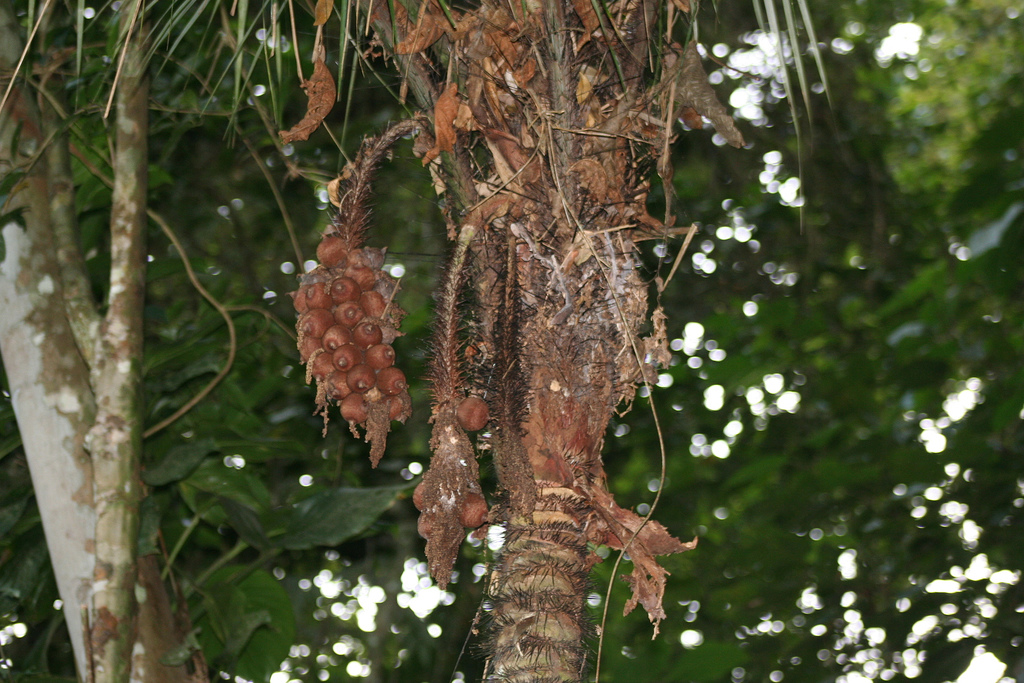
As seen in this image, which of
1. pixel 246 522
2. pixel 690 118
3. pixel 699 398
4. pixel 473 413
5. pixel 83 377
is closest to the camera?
pixel 473 413

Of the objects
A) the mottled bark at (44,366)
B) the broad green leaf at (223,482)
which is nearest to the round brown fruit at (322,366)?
the mottled bark at (44,366)

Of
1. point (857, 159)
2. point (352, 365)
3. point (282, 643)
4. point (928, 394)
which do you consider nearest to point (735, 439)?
point (928, 394)

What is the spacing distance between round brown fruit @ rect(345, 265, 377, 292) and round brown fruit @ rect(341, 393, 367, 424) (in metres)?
0.13

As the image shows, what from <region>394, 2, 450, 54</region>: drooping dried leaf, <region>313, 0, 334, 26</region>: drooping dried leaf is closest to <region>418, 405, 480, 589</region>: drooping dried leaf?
<region>394, 2, 450, 54</region>: drooping dried leaf

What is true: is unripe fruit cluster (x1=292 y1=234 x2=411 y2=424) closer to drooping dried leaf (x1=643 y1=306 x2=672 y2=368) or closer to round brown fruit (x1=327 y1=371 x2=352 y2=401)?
round brown fruit (x1=327 y1=371 x2=352 y2=401)

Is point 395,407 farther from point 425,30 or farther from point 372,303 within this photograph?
point 425,30

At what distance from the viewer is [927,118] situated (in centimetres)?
525

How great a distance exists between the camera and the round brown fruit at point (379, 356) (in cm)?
Result: 100

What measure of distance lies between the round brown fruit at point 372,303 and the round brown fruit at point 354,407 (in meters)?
0.10

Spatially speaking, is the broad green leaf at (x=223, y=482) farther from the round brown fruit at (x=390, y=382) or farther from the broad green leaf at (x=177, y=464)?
the round brown fruit at (x=390, y=382)

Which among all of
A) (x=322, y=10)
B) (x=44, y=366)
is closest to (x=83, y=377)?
(x=44, y=366)

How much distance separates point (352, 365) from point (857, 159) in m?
3.40

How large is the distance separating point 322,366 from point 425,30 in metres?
0.39

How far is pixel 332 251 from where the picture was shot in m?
1.03
